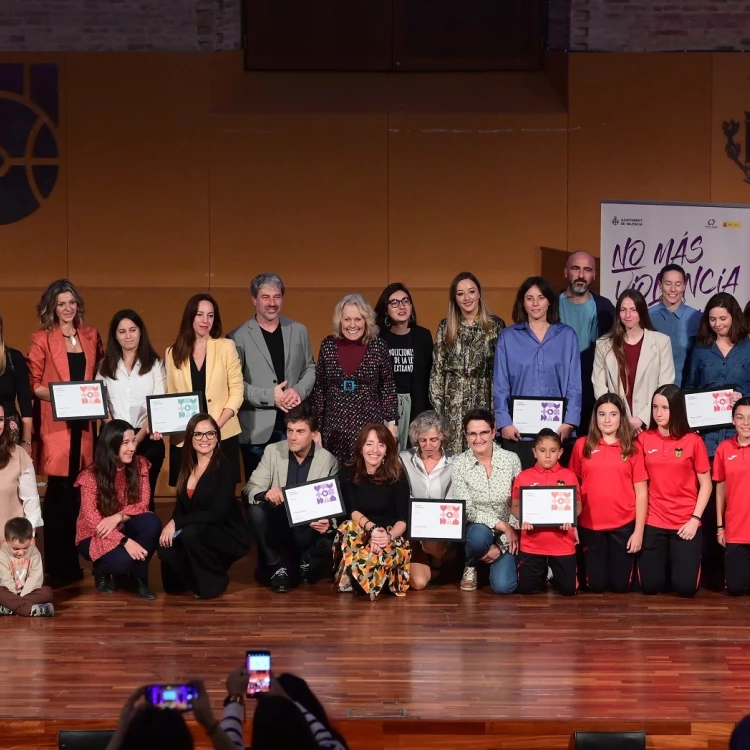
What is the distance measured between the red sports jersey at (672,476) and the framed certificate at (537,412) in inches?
18.6

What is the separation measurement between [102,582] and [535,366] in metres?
2.51

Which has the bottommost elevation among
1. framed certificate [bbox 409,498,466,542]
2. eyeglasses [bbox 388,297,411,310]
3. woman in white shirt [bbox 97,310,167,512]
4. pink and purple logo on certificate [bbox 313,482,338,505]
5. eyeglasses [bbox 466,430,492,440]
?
framed certificate [bbox 409,498,466,542]

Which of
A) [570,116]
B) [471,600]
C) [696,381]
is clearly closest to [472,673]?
[471,600]

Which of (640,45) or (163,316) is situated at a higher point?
(640,45)

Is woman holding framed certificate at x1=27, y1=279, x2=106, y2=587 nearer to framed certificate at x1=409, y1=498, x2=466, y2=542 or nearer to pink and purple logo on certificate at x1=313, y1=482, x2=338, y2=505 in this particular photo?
pink and purple logo on certificate at x1=313, y1=482, x2=338, y2=505

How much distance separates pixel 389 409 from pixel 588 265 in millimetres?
1398

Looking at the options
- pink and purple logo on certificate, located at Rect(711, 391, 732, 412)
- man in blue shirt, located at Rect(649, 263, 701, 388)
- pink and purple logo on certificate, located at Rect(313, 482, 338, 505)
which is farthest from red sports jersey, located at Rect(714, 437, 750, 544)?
pink and purple logo on certificate, located at Rect(313, 482, 338, 505)

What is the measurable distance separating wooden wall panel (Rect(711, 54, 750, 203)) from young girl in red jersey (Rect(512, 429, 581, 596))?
131 inches

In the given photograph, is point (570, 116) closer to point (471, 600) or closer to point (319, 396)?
point (319, 396)

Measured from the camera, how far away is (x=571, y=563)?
596cm

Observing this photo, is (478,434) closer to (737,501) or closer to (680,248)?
(737,501)

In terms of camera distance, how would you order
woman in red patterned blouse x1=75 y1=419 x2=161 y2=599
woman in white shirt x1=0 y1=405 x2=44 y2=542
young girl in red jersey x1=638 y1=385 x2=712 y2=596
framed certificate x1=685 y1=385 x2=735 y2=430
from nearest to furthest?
woman in white shirt x1=0 y1=405 x2=44 y2=542 → woman in red patterned blouse x1=75 y1=419 x2=161 y2=599 → young girl in red jersey x1=638 y1=385 x2=712 y2=596 → framed certificate x1=685 y1=385 x2=735 y2=430

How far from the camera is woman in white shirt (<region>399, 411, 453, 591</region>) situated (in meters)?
6.09

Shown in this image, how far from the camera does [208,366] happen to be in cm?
625
